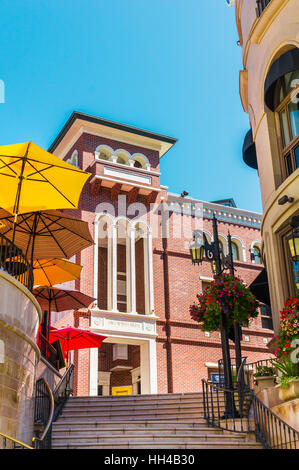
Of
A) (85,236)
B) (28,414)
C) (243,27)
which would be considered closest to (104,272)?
(85,236)

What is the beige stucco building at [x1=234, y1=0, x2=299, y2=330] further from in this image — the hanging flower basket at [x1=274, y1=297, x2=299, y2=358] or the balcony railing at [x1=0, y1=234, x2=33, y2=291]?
the balcony railing at [x1=0, y1=234, x2=33, y2=291]

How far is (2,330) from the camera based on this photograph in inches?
381

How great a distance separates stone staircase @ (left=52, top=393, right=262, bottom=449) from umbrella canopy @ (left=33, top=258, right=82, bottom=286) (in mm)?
3802

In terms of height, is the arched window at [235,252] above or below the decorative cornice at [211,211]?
below

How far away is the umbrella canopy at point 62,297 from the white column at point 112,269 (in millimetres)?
4785

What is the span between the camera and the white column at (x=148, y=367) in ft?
77.3

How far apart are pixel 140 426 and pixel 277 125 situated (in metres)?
7.75

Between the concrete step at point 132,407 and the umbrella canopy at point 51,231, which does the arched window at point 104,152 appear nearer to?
the umbrella canopy at point 51,231

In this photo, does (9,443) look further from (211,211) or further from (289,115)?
(211,211)

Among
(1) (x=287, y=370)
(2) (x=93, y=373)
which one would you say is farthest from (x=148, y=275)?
(1) (x=287, y=370)

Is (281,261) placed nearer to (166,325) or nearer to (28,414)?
(28,414)

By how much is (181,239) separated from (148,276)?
272 cm

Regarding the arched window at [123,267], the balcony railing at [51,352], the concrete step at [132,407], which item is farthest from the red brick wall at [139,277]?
the concrete step at [132,407]

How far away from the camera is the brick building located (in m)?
24.1
